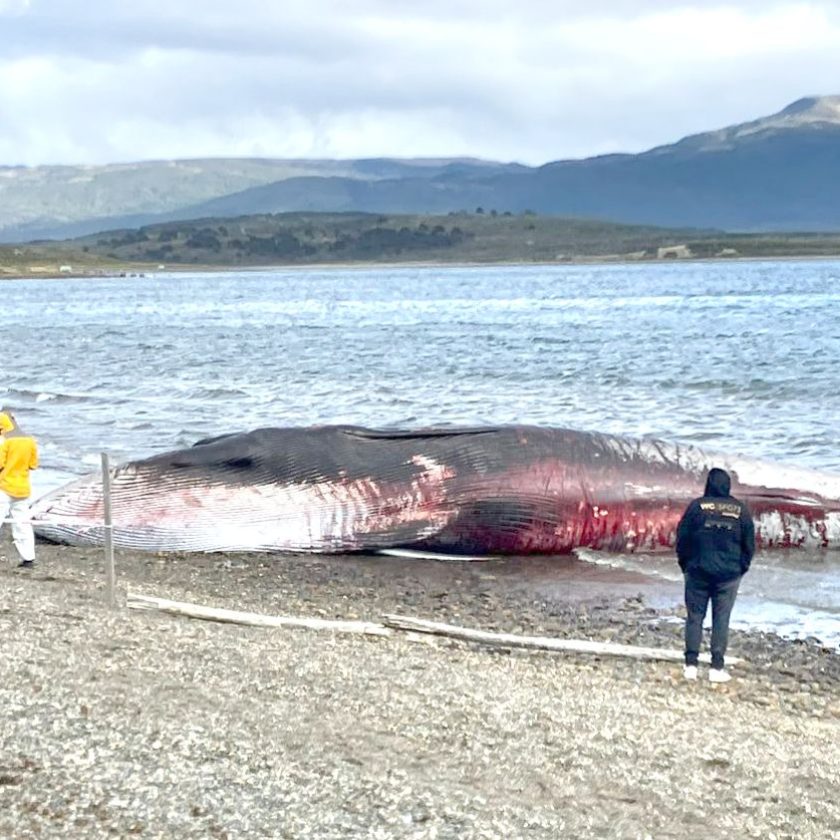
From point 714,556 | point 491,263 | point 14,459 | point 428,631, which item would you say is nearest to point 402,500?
point 14,459

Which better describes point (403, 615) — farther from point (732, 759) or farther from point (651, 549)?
point (732, 759)

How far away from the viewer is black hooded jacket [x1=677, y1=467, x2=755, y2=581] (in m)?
9.45

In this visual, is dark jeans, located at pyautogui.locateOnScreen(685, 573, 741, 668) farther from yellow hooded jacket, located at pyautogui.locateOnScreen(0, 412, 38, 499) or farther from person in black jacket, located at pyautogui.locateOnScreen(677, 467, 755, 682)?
yellow hooded jacket, located at pyautogui.locateOnScreen(0, 412, 38, 499)

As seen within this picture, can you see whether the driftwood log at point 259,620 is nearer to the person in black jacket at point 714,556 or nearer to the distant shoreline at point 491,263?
the person in black jacket at point 714,556

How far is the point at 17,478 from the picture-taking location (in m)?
12.6

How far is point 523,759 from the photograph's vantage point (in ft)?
23.3

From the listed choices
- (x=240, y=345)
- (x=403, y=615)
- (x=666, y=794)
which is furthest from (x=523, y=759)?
(x=240, y=345)

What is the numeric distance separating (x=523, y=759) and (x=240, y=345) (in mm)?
48016

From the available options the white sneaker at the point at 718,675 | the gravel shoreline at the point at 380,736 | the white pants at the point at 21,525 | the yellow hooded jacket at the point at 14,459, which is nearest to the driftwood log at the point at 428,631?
the gravel shoreline at the point at 380,736

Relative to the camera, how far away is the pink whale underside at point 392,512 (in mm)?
14328

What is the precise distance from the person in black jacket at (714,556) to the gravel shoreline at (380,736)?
26 cm

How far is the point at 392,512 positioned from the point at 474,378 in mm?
23796

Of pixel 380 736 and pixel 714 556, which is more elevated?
pixel 714 556

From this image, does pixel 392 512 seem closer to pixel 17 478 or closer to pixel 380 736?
pixel 17 478
